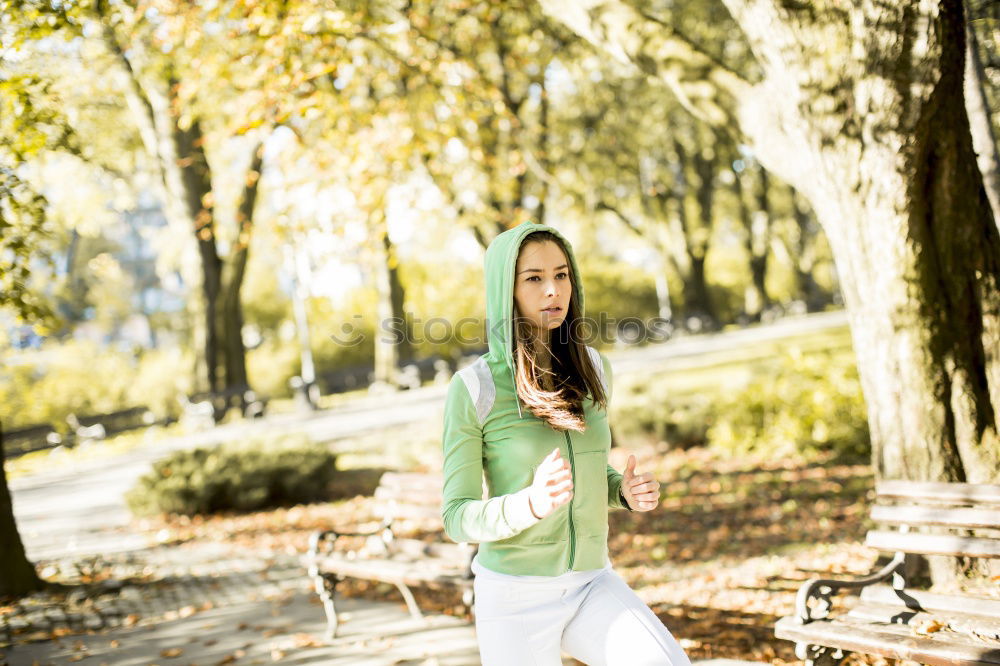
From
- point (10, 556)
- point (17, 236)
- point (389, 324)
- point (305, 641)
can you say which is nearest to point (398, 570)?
point (305, 641)

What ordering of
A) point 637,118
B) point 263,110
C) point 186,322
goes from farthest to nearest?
point 186,322
point 637,118
point 263,110

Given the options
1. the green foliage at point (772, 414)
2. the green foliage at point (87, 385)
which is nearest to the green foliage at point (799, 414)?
the green foliage at point (772, 414)

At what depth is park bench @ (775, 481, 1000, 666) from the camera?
331cm

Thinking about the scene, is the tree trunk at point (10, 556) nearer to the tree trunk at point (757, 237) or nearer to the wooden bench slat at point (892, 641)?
the wooden bench slat at point (892, 641)

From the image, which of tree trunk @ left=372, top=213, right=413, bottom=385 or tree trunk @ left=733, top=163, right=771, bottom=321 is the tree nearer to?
tree trunk @ left=372, top=213, right=413, bottom=385

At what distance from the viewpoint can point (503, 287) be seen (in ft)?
8.43

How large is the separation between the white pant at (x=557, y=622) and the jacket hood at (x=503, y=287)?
2.16ft

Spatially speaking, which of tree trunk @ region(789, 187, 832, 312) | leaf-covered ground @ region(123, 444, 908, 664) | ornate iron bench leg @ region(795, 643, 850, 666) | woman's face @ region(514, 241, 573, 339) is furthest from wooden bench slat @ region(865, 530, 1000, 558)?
tree trunk @ region(789, 187, 832, 312)

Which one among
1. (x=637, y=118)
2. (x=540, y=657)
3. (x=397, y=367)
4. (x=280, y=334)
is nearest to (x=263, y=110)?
(x=540, y=657)

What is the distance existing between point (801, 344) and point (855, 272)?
19508 mm

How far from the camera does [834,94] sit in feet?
14.3

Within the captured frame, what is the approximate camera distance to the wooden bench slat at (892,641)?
3135 millimetres

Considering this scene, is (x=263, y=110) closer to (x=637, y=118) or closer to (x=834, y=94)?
(x=834, y=94)

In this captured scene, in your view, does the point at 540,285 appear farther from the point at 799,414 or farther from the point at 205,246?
the point at 205,246
